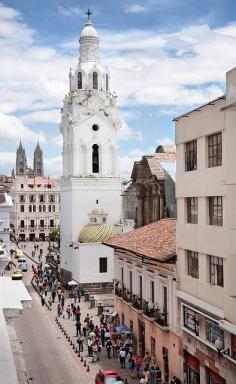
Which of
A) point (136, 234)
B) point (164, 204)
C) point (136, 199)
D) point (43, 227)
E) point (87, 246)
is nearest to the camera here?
point (136, 234)

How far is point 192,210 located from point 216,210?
2.38 m

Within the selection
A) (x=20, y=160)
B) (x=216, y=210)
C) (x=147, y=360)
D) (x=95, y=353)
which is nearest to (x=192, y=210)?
(x=216, y=210)

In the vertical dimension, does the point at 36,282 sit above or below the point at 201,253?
below

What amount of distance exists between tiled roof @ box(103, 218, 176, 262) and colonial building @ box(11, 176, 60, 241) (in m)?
71.5

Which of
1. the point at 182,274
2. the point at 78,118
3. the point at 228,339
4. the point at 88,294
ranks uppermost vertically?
the point at 78,118

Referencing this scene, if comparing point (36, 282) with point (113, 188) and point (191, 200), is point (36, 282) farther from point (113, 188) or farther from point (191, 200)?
point (191, 200)

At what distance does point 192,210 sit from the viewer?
2219 cm

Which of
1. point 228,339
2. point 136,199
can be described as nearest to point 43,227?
point 136,199

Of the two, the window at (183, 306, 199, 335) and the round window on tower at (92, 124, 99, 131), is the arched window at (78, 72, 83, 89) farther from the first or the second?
the window at (183, 306, 199, 335)

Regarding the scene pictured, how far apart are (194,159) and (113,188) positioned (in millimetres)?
31417

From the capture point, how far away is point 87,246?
5031 cm

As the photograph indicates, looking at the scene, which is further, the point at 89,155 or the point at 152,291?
the point at 89,155

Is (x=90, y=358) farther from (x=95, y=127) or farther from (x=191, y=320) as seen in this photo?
(x=95, y=127)

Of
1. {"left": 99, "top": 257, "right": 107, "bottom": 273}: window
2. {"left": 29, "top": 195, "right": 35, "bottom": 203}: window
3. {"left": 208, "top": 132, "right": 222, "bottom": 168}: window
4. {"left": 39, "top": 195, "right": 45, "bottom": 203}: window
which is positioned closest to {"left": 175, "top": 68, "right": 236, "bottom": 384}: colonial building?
{"left": 208, "top": 132, "right": 222, "bottom": 168}: window
